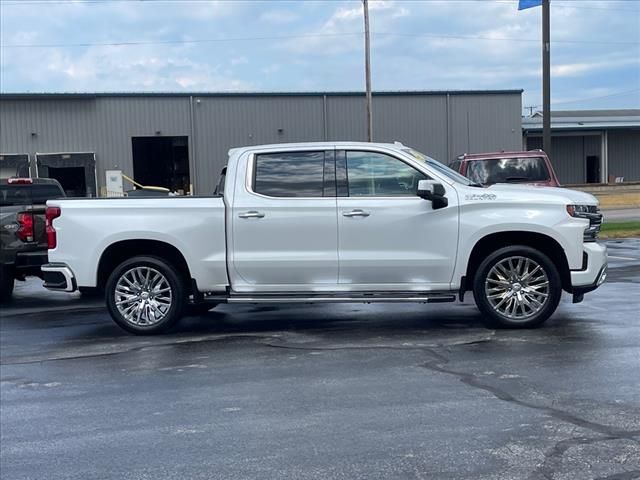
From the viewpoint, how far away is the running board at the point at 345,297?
825 cm

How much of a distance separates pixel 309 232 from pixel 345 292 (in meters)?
0.75

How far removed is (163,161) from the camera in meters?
39.7

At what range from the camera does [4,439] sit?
5434 millimetres

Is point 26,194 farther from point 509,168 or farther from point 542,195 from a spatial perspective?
point 509,168

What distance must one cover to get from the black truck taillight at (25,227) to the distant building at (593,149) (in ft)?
119

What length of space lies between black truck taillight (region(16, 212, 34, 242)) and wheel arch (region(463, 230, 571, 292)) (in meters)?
6.40

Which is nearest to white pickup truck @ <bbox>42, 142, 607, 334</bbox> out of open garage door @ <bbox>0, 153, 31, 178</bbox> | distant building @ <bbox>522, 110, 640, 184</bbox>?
open garage door @ <bbox>0, 153, 31, 178</bbox>

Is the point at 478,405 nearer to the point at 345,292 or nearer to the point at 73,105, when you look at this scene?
the point at 345,292

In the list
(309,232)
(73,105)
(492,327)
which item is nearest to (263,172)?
(309,232)

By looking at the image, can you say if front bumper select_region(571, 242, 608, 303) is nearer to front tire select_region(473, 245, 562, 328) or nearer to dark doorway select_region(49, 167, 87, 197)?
front tire select_region(473, 245, 562, 328)

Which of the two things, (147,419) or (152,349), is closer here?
(147,419)

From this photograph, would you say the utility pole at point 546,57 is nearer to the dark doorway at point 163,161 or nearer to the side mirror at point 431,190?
the side mirror at point 431,190

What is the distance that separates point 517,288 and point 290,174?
8.92ft

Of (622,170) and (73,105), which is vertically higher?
(73,105)
